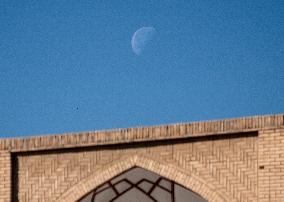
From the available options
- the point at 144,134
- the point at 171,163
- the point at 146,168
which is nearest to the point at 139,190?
the point at 146,168

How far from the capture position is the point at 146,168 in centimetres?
862

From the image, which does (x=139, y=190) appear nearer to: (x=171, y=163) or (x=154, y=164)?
(x=154, y=164)

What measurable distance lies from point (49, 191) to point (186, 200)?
178 centimetres

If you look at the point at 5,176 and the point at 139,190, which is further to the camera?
the point at 5,176

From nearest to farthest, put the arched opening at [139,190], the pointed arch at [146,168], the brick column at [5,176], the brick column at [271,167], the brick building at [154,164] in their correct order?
the brick column at [271,167]
the brick building at [154,164]
the pointed arch at [146,168]
the arched opening at [139,190]
the brick column at [5,176]

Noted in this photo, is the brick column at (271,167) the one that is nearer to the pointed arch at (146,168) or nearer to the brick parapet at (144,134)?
the brick parapet at (144,134)

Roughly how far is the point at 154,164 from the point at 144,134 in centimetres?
39

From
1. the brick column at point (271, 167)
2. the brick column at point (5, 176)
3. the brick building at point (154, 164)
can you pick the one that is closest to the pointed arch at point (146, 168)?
the brick building at point (154, 164)

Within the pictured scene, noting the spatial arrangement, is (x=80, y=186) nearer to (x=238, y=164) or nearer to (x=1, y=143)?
(x=1, y=143)

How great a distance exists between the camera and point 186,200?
8.48 metres

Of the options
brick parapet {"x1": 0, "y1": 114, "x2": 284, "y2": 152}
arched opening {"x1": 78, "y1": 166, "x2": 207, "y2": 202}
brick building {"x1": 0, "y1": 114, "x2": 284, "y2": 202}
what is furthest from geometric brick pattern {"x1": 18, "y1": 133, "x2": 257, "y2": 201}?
arched opening {"x1": 78, "y1": 166, "x2": 207, "y2": 202}

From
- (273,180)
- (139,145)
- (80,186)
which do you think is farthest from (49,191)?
(273,180)

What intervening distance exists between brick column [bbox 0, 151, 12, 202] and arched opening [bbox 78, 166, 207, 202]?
96 cm

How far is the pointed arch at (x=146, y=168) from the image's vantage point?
8.33m
